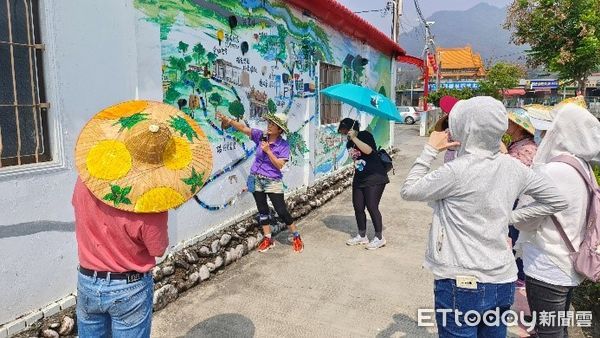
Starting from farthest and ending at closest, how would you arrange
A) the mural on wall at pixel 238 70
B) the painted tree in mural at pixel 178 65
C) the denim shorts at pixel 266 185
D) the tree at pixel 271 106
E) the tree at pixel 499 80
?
1. the tree at pixel 499 80
2. the tree at pixel 271 106
3. the denim shorts at pixel 266 185
4. the mural on wall at pixel 238 70
5. the painted tree in mural at pixel 178 65

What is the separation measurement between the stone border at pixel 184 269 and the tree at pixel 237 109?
1291mm

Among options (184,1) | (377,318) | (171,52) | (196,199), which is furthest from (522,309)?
(184,1)

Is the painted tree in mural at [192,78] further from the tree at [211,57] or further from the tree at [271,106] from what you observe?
the tree at [271,106]

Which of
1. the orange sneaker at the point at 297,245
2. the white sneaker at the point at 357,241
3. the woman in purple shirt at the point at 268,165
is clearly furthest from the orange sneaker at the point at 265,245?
the white sneaker at the point at 357,241

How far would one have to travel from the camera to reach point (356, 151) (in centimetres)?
511

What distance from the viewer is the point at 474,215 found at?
204 centimetres

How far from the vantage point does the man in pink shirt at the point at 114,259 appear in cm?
190

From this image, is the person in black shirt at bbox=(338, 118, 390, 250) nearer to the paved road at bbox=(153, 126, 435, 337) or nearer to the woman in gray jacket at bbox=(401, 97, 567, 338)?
the paved road at bbox=(153, 126, 435, 337)

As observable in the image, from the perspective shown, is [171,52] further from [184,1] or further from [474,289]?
[474,289]

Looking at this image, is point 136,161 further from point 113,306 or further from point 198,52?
point 198,52

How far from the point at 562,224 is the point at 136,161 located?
2.16 m

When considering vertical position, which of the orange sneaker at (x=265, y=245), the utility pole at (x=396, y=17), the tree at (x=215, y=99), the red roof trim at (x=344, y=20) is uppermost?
the utility pole at (x=396, y=17)

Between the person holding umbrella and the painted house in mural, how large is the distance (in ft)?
4.03

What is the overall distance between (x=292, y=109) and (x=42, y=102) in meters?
4.13
